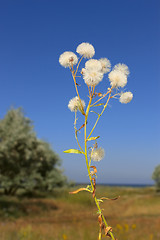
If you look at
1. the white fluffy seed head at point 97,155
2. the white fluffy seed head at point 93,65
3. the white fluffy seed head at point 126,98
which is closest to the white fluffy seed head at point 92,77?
the white fluffy seed head at point 93,65

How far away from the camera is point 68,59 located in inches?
56.1

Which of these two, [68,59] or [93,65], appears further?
[68,59]

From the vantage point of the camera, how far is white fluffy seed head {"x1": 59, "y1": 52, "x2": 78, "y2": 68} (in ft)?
4.67

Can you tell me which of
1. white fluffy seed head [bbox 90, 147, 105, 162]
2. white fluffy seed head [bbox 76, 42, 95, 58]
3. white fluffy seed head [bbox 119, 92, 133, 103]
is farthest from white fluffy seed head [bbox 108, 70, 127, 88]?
white fluffy seed head [bbox 90, 147, 105, 162]

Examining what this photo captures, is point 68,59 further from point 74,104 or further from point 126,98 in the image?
point 126,98

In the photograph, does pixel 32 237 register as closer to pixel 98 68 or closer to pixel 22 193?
pixel 98 68

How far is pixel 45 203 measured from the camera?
72.2 feet

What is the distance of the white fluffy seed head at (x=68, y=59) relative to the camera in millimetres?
1424

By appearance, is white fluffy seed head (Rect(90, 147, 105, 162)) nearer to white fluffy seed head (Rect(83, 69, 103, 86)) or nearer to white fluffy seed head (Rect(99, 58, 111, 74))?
white fluffy seed head (Rect(83, 69, 103, 86))

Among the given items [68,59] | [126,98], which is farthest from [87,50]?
[126,98]

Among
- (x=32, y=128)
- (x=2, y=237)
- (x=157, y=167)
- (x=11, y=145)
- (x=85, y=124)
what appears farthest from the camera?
(x=157, y=167)

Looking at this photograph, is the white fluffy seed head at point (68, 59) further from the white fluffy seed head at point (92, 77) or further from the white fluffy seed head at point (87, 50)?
the white fluffy seed head at point (92, 77)

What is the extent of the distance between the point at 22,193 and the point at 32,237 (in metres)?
21.9

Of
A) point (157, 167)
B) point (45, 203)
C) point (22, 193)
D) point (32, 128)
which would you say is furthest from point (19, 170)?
point (157, 167)
